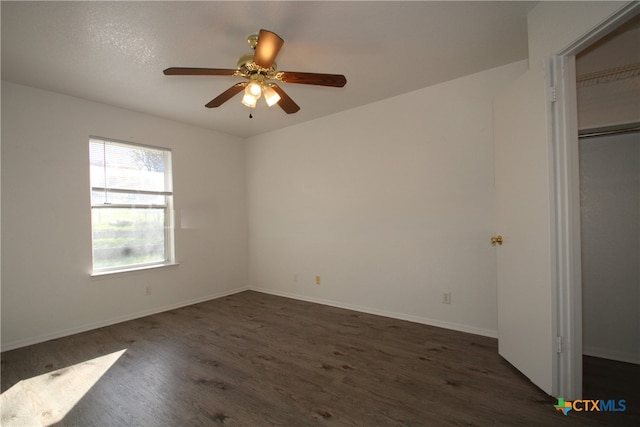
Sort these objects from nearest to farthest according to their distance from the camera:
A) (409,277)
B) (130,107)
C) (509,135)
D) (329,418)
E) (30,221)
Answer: (329,418)
(509,135)
(30,221)
(409,277)
(130,107)

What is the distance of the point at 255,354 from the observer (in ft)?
8.29

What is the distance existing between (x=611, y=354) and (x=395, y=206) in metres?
2.19

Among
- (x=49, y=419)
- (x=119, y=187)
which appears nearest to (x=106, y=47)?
(x=119, y=187)

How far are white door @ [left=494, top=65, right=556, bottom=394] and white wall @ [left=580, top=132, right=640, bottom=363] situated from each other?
2.48ft

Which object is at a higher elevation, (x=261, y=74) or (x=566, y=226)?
(x=261, y=74)

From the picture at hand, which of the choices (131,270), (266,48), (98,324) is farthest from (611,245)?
(98,324)

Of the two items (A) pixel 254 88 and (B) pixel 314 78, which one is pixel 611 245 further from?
(A) pixel 254 88

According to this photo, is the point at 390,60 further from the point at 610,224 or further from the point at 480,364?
the point at 480,364

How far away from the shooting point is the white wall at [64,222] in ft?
9.00

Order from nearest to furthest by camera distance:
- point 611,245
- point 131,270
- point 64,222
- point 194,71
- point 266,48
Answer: point 266,48 → point 194,71 → point 611,245 → point 64,222 → point 131,270

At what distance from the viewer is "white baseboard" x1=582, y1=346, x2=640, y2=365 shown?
2204 millimetres

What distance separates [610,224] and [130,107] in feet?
16.5

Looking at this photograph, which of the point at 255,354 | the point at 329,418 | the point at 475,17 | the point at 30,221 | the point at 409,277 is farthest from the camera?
the point at 409,277

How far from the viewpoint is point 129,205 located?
359 cm
